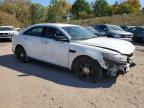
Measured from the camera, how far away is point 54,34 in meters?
9.71

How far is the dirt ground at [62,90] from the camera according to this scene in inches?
264

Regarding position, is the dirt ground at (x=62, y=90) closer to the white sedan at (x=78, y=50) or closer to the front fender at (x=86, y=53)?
the white sedan at (x=78, y=50)

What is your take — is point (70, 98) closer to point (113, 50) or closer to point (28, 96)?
point (28, 96)

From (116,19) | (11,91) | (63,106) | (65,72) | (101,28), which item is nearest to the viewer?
(63,106)

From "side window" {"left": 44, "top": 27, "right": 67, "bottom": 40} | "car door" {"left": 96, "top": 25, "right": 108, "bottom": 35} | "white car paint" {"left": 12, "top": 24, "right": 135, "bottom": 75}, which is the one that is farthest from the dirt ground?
"car door" {"left": 96, "top": 25, "right": 108, "bottom": 35}

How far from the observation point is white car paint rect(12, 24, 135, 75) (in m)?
8.24

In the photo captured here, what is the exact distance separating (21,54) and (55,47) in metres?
2.37

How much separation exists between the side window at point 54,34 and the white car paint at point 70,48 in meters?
0.10

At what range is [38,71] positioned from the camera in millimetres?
9852

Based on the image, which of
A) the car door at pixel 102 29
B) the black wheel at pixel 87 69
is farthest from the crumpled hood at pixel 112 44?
the car door at pixel 102 29

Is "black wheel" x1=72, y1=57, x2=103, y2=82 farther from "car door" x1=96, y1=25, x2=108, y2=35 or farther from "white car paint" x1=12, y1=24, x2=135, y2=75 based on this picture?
"car door" x1=96, y1=25, x2=108, y2=35

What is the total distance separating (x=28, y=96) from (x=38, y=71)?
2.72 metres

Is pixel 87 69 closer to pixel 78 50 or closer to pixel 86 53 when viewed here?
pixel 86 53

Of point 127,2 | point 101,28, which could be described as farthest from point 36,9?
point 101,28
